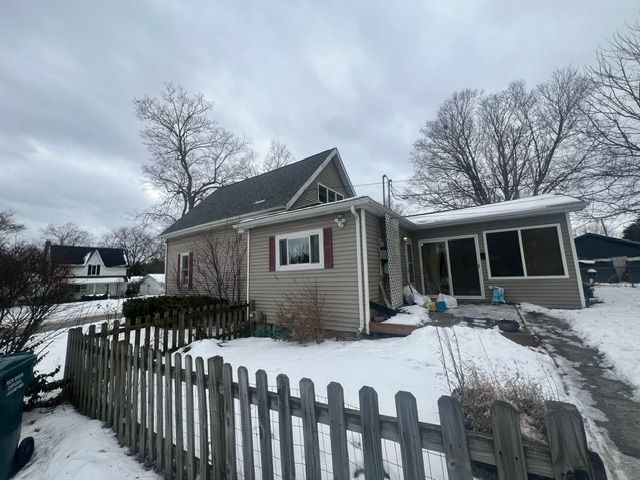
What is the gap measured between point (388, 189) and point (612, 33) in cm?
1336

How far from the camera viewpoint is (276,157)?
25922mm

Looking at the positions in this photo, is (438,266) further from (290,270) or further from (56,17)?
(56,17)

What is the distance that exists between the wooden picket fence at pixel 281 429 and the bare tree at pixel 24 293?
1.20m

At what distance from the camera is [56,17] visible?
25.6ft

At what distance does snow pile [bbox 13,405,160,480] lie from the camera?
2352mm

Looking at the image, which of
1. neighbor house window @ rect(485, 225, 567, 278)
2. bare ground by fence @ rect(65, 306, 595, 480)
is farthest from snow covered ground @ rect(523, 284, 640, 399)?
bare ground by fence @ rect(65, 306, 595, 480)

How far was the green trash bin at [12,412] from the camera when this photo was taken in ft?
8.04

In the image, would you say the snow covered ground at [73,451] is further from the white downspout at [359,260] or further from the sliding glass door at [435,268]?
the sliding glass door at [435,268]

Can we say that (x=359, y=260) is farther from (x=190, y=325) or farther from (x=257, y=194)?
(x=257, y=194)

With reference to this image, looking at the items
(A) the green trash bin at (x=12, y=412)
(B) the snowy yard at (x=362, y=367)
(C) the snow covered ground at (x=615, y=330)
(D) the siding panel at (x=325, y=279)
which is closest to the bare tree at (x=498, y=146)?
(C) the snow covered ground at (x=615, y=330)

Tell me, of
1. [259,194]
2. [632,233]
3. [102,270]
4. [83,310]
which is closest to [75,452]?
[259,194]

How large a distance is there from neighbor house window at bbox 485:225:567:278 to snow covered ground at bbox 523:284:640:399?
1.15 meters

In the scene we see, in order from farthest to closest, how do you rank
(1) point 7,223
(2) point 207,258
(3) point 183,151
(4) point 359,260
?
(3) point 183,151 < (1) point 7,223 < (2) point 207,258 < (4) point 359,260

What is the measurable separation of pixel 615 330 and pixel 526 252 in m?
3.66
